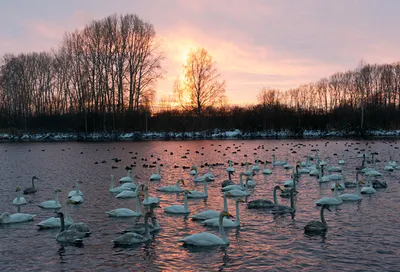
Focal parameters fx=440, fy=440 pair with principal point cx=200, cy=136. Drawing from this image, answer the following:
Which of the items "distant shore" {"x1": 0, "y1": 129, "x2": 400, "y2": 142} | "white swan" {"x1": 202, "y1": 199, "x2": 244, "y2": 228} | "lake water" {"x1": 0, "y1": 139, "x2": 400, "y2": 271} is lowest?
"lake water" {"x1": 0, "y1": 139, "x2": 400, "y2": 271}

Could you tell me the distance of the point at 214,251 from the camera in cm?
918

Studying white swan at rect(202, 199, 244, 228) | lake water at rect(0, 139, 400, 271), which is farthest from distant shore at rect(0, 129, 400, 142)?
white swan at rect(202, 199, 244, 228)

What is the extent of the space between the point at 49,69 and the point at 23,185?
62323 mm

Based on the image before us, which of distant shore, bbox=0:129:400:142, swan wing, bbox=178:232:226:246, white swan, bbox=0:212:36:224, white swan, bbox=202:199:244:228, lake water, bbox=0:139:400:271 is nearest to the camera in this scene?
lake water, bbox=0:139:400:271

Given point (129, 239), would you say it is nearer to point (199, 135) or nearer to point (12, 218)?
point (12, 218)

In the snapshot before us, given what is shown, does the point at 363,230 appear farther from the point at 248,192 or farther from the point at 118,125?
the point at 118,125

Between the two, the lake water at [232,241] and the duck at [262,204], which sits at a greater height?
the duck at [262,204]

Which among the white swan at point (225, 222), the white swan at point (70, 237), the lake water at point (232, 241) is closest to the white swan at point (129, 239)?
the lake water at point (232, 241)

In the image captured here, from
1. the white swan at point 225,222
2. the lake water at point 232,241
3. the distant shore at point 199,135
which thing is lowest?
the lake water at point 232,241

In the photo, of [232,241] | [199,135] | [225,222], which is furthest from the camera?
[199,135]

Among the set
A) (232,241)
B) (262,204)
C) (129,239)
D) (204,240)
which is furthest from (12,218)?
(262,204)

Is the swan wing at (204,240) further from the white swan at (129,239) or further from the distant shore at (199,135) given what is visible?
the distant shore at (199,135)

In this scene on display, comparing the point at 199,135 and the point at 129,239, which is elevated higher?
the point at 199,135

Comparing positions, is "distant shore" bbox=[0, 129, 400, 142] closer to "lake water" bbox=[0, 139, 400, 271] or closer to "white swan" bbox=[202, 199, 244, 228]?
"lake water" bbox=[0, 139, 400, 271]
